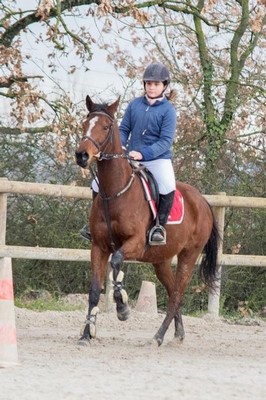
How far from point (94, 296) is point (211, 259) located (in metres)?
2.35

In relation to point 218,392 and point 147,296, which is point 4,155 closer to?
point 147,296

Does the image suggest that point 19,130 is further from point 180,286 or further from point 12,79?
point 180,286

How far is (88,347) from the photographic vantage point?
9508 millimetres

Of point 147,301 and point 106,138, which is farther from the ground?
point 106,138

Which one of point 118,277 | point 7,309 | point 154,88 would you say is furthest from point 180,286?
point 7,309

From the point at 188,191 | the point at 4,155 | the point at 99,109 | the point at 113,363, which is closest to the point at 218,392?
the point at 113,363

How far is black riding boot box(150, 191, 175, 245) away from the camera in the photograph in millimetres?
10039

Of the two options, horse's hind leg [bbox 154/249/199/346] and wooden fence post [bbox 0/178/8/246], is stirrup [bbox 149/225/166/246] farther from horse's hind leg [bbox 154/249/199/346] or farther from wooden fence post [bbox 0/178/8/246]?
wooden fence post [bbox 0/178/8/246]

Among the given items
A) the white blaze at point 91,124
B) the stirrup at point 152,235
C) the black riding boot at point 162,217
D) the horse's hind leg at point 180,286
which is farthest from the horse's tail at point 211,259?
the white blaze at point 91,124

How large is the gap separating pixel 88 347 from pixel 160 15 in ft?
32.4

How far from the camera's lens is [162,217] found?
33.4 ft

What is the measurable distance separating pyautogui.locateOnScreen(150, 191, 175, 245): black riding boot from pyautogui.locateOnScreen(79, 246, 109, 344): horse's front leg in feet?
1.87

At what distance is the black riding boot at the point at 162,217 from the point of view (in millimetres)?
10039

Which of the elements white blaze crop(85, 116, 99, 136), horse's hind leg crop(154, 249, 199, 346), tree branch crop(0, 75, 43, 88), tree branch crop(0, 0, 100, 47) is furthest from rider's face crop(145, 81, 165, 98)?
tree branch crop(0, 0, 100, 47)
